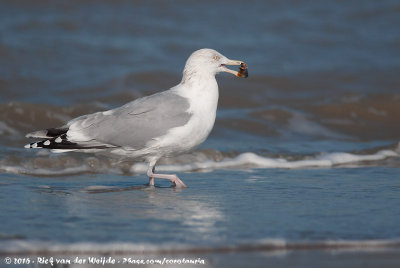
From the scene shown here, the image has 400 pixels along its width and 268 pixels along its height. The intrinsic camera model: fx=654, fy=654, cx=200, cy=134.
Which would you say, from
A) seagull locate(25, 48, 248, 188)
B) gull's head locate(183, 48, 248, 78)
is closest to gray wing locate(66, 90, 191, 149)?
seagull locate(25, 48, 248, 188)

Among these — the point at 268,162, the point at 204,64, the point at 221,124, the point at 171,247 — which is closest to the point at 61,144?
the point at 204,64

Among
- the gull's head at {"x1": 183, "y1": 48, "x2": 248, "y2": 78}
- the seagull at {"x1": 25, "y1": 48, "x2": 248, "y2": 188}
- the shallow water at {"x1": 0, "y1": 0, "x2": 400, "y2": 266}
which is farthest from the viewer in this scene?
the gull's head at {"x1": 183, "y1": 48, "x2": 248, "y2": 78}

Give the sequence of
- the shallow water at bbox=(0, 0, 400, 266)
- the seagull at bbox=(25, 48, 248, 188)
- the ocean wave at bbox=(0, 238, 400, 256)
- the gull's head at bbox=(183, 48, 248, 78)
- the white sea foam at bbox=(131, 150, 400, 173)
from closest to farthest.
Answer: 1. the ocean wave at bbox=(0, 238, 400, 256)
2. the shallow water at bbox=(0, 0, 400, 266)
3. the seagull at bbox=(25, 48, 248, 188)
4. the gull's head at bbox=(183, 48, 248, 78)
5. the white sea foam at bbox=(131, 150, 400, 173)

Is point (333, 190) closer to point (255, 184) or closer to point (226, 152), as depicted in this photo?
point (255, 184)

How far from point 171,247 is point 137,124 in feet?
7.07

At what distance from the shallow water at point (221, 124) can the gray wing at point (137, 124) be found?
0.46 meters

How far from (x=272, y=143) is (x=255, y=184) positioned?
2.87 m

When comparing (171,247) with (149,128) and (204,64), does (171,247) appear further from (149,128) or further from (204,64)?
(204,64)

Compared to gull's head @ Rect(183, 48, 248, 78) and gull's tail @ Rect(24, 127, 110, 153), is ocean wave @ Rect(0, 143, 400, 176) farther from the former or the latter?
gull's head @ Rect(183, 48, 248, 78)

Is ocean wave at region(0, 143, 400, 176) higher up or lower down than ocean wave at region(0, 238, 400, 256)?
higher up

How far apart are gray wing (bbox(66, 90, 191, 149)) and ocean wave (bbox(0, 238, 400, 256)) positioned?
6.50 feet

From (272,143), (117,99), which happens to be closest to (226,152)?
(272,143)

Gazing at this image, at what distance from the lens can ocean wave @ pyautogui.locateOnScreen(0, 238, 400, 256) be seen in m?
3.86

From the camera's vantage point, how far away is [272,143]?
896 centimetres
